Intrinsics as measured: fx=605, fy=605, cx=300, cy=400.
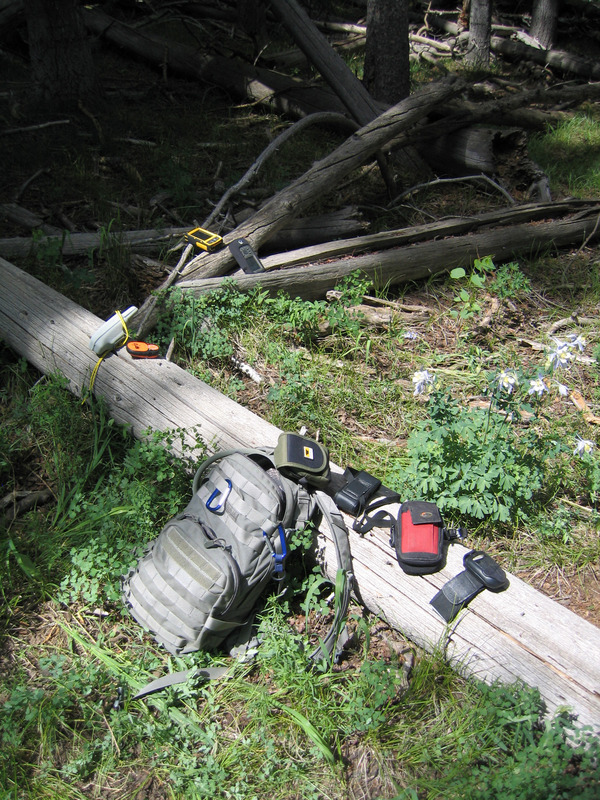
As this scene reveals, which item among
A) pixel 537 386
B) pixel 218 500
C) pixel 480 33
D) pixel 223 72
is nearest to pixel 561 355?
pixel 537 386

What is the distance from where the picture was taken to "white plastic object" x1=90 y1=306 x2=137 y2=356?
3564 mm

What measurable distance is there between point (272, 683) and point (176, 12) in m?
9.88

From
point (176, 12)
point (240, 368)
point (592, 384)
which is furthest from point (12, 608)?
point (176, 12)

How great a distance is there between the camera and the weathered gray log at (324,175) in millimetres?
4402

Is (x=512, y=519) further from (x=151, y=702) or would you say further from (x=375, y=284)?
(x=375, y=284)

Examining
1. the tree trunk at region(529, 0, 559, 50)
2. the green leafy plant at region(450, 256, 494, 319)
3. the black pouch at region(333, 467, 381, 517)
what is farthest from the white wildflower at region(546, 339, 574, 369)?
the tree trunk at region(529, 0, 559, 50)

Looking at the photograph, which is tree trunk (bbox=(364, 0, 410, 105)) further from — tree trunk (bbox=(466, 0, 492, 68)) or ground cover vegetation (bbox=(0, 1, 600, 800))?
tree trunk (bbox=(466, 0, 492, 68))

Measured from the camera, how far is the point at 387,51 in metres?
6.50

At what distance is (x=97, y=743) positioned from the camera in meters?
2.29

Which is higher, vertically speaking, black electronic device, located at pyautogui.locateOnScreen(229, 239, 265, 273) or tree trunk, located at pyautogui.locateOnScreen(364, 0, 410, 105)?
tree trunk, located at pyautogui.locateOnScreen(364, 0, 410, 105)

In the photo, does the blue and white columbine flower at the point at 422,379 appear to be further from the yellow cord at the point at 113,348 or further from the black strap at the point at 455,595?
the yellow cord at the point at 113,348

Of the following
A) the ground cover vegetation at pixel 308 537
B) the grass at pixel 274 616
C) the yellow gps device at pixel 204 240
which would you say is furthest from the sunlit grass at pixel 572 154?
the yellow gps device at pixel 204 240

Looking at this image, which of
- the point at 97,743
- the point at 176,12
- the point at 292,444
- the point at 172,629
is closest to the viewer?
the point at 97,743

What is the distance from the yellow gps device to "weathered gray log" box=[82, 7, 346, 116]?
3334mm
